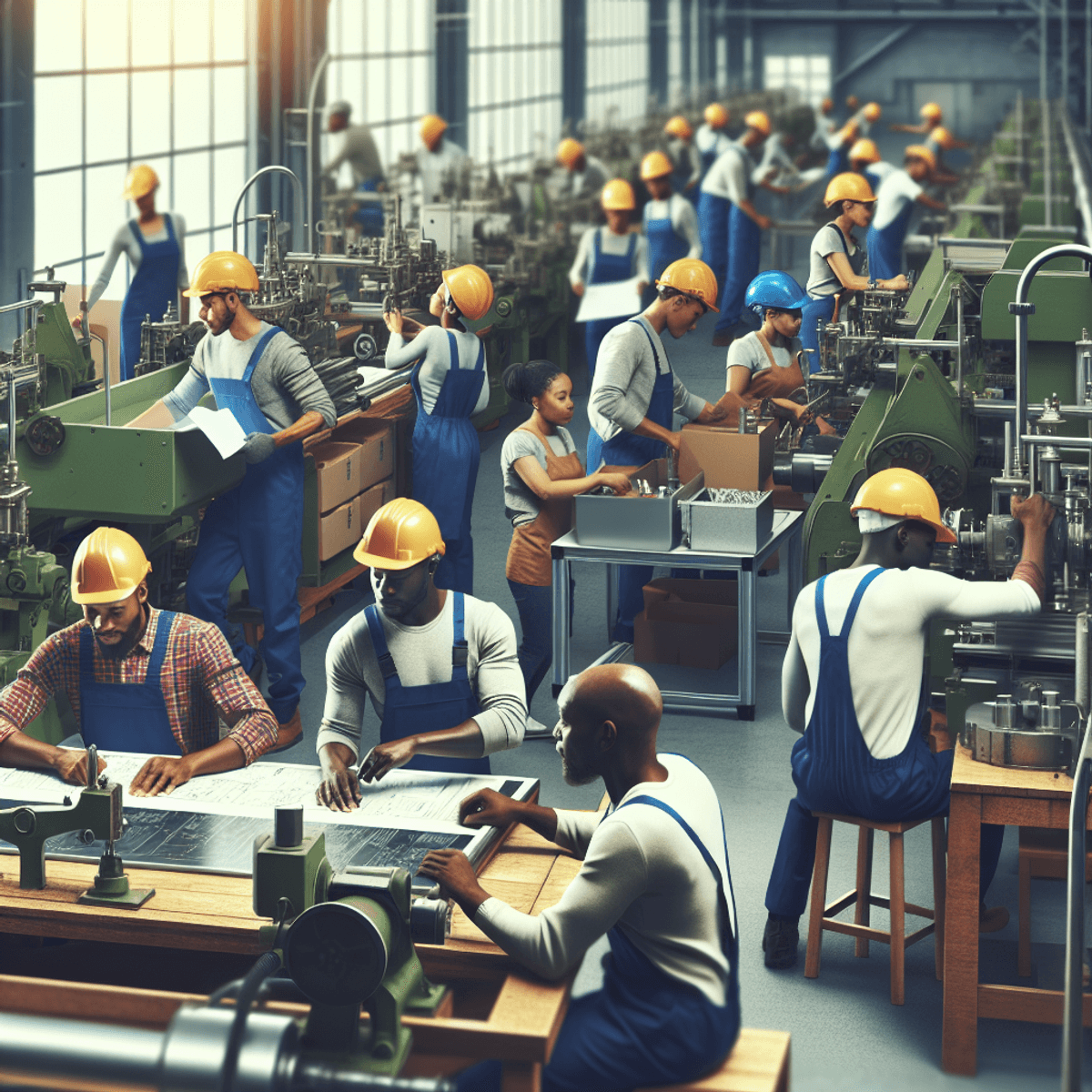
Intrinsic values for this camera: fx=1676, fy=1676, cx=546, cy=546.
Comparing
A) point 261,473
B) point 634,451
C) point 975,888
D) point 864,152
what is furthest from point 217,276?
point 864,152

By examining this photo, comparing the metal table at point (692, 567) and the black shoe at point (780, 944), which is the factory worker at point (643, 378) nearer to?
the metal table at point (692, 567)

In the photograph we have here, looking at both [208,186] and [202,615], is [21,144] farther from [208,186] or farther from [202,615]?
[202,615]

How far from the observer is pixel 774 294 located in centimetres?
705

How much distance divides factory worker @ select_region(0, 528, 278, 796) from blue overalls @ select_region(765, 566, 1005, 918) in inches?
50.4

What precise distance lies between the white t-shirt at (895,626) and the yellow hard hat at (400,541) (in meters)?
0.92

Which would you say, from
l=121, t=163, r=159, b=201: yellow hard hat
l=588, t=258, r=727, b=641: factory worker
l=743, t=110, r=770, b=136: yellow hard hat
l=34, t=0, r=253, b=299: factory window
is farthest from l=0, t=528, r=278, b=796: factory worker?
l=743, t=110, r=770, b=136: yellow hard hat

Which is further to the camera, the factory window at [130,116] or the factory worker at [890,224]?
the factory worker at [890,224]

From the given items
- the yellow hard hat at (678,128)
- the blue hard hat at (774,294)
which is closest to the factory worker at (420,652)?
the blue hard hat at (774,294)

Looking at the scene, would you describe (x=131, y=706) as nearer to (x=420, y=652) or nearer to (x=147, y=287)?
(x=420, y=652)

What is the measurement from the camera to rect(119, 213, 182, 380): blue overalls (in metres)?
8.52

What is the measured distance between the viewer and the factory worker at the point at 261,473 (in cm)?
576

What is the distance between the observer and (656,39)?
25094 millimetres

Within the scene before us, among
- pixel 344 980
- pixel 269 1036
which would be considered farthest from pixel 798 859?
pixel 269 1036

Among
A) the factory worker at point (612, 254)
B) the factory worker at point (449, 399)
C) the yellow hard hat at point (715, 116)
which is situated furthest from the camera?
the yellow hard hat at point (715, 116)
